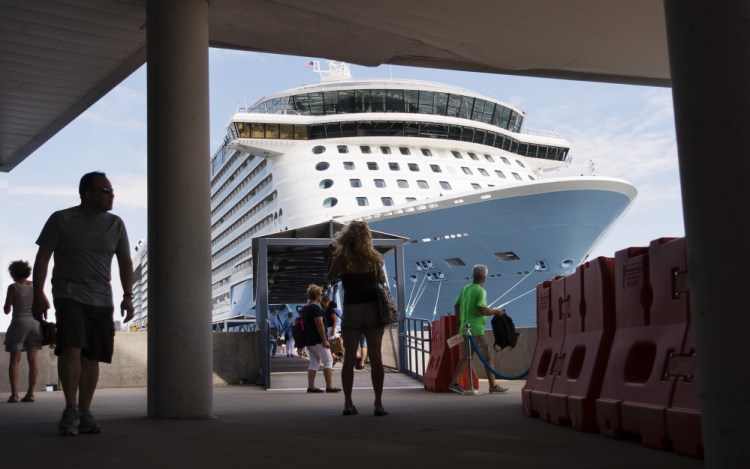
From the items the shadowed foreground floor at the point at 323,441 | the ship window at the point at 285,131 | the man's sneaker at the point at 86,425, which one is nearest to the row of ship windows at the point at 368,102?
the ship window at the point at 285,131

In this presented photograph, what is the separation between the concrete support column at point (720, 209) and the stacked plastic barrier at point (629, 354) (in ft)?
4.48

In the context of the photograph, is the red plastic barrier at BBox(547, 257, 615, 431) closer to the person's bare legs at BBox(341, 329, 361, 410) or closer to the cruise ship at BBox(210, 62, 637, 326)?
the person's bare legs at BBox(341, 329, 361, 410)

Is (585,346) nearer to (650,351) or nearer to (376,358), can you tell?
(650,351)

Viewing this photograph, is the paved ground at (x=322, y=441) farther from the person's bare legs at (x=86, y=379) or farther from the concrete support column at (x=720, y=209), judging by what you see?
the concrete support column at (x=720, y=209)

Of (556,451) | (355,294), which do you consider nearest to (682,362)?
(556,451)

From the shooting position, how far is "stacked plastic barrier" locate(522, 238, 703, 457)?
4.17 meters

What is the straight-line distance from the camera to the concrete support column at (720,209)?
8.32ft

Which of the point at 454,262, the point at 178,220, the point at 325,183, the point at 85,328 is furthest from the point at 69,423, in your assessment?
the point at 325,183

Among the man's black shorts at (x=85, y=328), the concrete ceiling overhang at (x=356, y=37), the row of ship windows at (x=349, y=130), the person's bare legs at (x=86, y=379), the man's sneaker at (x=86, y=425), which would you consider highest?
the row of ship windows at (x=349, y=130)

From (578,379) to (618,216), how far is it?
83.9 ft

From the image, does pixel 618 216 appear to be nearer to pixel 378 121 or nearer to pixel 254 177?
pixel 378 121

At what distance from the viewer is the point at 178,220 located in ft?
22.0

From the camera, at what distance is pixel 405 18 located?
29.8 ft

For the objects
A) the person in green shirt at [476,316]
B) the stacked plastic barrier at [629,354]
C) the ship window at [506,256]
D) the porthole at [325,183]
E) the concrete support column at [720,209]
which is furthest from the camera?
the porthole at [325,183]
